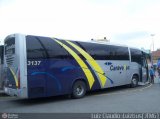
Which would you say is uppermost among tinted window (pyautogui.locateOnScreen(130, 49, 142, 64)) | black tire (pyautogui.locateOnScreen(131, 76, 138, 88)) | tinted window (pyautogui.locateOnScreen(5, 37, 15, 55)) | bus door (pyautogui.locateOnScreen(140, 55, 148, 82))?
tinted window (pyautogui.locateOnScreen(5, 37, 15, 55))

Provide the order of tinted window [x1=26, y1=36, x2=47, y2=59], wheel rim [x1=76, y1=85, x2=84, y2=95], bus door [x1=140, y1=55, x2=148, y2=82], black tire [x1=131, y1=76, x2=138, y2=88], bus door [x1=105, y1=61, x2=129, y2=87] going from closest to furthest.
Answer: tinted window [x1=26, y1=36, x2=47, y2=59]
wheel rim [x1=76, y1=85, x2=84, y2=95]
bus door [x1=105, y1=61, x2=129, y2=87]
black tire [x1=131, y1=76, x2=138, y2=88]
bus door [x1=140, y1=55, x2=148, y2=82]

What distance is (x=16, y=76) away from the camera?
11273mm

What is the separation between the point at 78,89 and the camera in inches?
531

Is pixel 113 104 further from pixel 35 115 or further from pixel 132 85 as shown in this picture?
pixel 132 85

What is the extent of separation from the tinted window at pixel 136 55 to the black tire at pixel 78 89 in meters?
5.88

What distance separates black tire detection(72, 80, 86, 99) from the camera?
13.1m

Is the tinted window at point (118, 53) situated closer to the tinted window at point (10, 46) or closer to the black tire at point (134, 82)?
the black tire at point (134, 82)

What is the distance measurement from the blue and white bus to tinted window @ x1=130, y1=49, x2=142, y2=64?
199cm

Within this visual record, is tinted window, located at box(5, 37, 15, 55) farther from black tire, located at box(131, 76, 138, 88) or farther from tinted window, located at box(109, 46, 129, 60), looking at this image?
black tire, located at box(131, 76, 138, 88)

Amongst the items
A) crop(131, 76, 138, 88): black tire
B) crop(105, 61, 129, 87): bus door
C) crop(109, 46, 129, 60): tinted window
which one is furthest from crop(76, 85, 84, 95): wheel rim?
crop(131, 76, 138, 88): black tire

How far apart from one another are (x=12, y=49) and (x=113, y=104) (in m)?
4.94

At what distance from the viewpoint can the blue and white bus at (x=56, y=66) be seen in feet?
36.7

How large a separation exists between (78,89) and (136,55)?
6.92 m

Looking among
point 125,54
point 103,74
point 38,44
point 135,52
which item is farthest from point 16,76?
point 135,52
